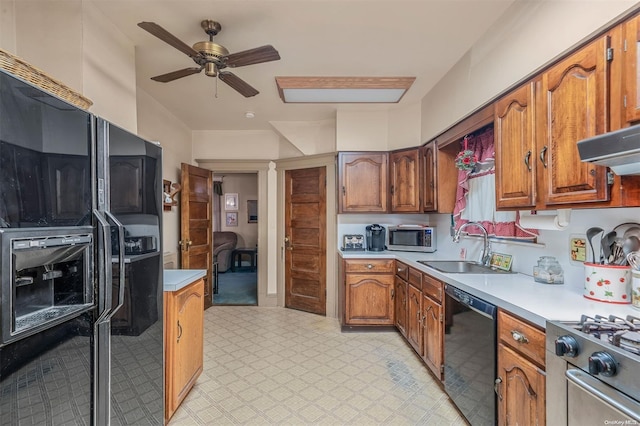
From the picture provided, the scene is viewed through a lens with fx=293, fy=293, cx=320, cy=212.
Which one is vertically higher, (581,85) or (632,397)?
(581,85)

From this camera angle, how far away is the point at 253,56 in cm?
188

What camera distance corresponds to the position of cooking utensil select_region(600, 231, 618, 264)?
58.7 inches

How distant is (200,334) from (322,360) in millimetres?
1139

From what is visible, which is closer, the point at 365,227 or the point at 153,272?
the point at 153,272

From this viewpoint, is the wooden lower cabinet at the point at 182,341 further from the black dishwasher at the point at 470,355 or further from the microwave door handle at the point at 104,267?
the black dishwasher at the point at 470,355

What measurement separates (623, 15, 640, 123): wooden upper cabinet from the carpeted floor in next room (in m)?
4.44

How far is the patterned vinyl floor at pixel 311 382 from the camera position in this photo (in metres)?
1.95

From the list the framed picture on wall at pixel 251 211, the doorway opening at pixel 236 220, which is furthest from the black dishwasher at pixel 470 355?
the framed picture on wall at pixel 251 211

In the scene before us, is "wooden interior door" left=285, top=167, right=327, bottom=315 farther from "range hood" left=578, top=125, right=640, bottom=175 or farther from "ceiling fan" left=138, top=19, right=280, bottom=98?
"range hood" left=578, top=125, right=640, bottom=175

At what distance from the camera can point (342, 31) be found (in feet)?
6.91

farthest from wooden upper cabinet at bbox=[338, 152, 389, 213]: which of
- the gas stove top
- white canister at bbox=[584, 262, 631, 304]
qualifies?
the gas stove top

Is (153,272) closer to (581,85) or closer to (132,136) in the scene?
(132,136)

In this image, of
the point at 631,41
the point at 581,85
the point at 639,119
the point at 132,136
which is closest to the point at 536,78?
the point at 581,85

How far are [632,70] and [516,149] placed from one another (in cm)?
66
